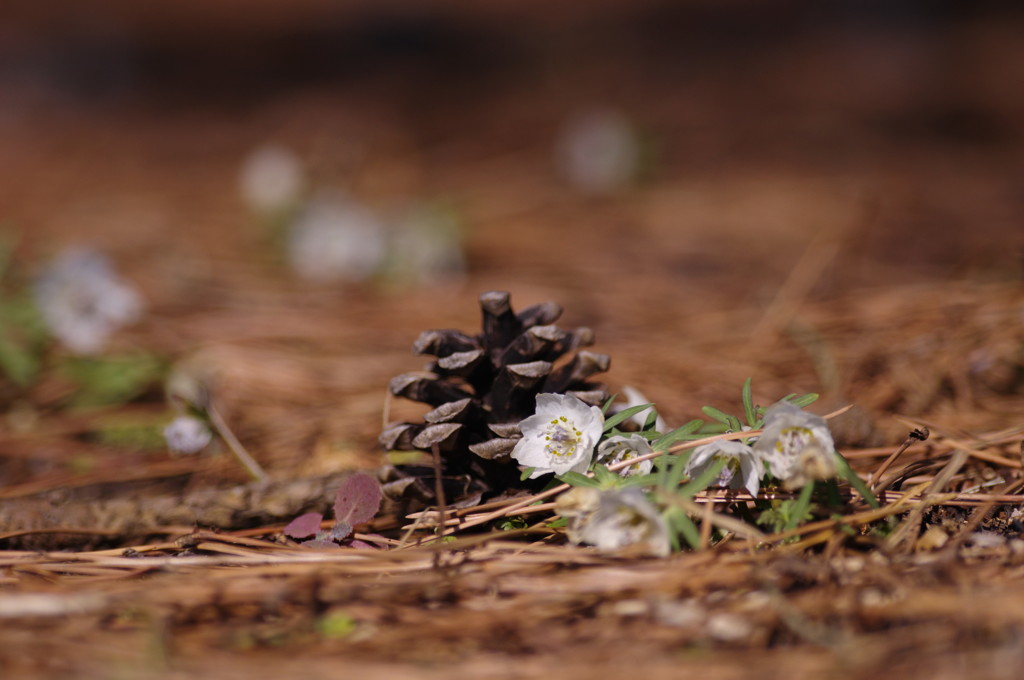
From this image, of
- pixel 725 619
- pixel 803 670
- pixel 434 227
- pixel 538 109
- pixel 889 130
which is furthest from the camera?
pixel 538 109

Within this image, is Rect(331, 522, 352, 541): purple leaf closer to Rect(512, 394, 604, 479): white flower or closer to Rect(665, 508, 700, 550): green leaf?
Rect(512, 394, 604, 479): white flower

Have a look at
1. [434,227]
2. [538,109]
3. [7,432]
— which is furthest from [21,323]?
[538,109]

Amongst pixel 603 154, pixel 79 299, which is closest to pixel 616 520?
pixel 79 299

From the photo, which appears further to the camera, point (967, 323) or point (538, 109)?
point (538, 109)

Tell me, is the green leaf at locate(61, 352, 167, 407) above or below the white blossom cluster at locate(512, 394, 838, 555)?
above

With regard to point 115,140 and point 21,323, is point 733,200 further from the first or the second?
point 115,140

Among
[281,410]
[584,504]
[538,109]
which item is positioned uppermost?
[538,109]

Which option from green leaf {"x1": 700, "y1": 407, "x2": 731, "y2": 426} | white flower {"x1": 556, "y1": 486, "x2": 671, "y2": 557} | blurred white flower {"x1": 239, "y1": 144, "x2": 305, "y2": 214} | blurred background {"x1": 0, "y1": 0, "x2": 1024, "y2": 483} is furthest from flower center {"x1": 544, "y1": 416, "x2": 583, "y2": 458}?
blurred white flower {"x1": 239, "y1": 144, "x2": 305, "y2": 214}
